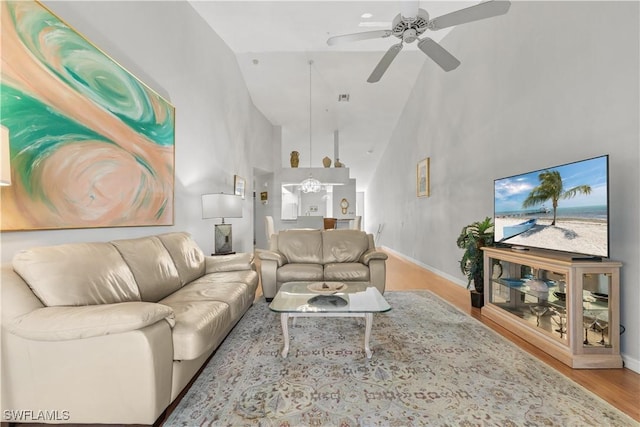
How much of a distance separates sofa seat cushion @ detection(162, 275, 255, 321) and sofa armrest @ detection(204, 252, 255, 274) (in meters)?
0.34

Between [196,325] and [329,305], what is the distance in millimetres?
962

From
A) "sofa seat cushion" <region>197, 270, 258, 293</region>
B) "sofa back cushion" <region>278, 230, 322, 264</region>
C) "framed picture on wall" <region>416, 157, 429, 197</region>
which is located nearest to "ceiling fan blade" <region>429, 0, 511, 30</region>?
"sofa back cushion" <region>278, 230, 322, 264</region>

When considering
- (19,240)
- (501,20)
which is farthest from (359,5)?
(19,240)

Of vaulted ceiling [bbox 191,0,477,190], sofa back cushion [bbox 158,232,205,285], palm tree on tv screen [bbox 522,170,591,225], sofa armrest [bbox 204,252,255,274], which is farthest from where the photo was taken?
Answer: vaulted ceiling [bbox 191,0,477,190]

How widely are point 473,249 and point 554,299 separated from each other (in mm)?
1040

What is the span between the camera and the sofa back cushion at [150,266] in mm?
2139

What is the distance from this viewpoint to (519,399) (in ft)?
5.50

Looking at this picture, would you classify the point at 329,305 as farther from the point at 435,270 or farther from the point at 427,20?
the point at 435,270

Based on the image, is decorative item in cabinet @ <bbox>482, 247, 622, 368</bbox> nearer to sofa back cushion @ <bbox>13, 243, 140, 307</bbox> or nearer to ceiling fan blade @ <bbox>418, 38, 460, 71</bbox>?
ceiling fan blade @ <bbox>418, 38, 460, 71</bbox>

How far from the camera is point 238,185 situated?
553 cm

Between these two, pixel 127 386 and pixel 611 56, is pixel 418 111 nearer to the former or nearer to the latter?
pixel 611 56

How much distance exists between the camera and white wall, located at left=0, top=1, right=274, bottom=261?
2189 millimetres

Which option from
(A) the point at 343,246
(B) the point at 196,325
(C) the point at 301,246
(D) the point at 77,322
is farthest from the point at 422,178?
(D) the point at 77,322

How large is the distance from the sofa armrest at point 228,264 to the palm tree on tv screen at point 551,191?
9.54 ft
